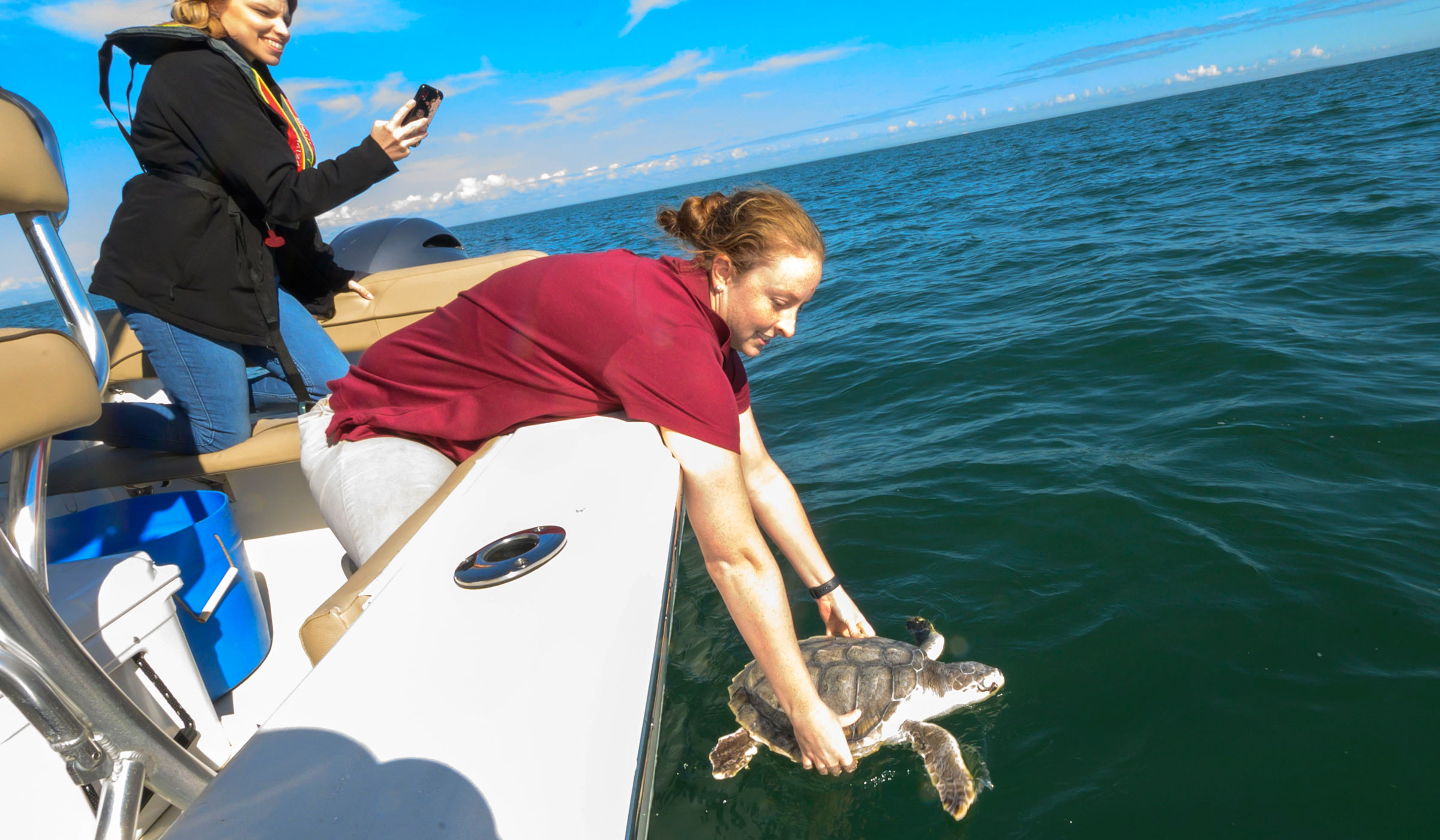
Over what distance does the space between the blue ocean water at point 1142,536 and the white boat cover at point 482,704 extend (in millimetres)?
116

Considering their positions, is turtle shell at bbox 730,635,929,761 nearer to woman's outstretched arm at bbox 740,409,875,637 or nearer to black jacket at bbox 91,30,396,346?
woman's outstretched arm at bbox 740,409,875,637

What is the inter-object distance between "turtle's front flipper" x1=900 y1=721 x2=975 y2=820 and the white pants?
1929 millimetres

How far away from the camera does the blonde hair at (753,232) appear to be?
197cm

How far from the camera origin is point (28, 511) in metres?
1.26

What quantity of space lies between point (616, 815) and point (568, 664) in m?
0.27

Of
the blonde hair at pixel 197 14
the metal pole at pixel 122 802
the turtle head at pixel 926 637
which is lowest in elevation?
the turtle head at pixel 926 637

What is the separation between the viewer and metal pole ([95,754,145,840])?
1056mm

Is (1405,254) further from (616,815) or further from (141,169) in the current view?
(141,169)

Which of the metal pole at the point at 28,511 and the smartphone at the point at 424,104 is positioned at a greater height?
the smartphone at the point at 424,104

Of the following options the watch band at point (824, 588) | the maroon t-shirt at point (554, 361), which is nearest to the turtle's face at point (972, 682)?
the watch band at point (824, 588)

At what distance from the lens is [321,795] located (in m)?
0.91

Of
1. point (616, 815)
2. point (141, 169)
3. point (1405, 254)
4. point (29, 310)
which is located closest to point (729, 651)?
point (616, 815)

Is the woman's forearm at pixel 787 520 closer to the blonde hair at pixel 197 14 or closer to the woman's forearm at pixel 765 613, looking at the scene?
the woman's forearm at pixel 765 613

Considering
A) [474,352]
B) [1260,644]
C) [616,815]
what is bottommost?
[1260,644]
